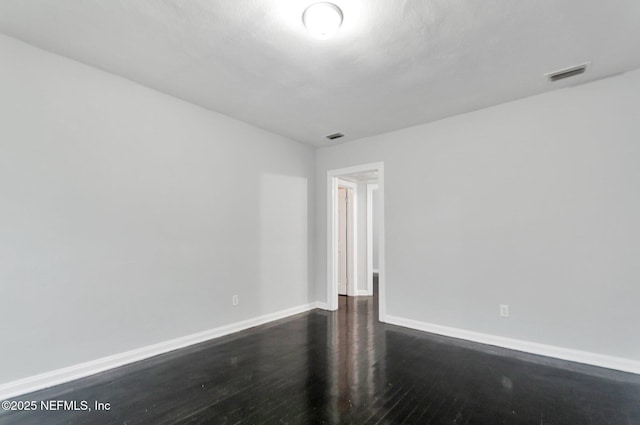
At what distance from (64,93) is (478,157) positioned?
4107 mm

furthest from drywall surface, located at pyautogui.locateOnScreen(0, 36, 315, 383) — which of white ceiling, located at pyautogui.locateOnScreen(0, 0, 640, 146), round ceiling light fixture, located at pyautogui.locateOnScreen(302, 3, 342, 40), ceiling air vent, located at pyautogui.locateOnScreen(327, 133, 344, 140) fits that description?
round ceiling light fixture, located at pyautogui.locateOnScreen(302, 3, 342, 40)

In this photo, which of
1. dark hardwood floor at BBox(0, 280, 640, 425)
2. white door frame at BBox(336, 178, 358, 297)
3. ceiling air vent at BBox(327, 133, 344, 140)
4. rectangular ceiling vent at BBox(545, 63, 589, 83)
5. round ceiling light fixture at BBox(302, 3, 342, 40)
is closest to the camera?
round ceiling light fixture at BBox(302, 3, 342, 40)

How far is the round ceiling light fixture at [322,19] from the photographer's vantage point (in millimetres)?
1852

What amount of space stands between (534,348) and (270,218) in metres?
3.37

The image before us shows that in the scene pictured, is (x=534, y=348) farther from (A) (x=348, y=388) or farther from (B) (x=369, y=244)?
(B) (x=369, y=244)

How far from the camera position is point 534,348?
303 centimetres

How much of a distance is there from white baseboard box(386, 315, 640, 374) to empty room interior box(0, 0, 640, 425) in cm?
2

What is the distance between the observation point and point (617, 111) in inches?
108

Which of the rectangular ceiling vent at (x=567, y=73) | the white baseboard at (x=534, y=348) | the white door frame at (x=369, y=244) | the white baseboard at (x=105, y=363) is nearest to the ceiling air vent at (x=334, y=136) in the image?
the white door frame at (x=369, y=244)

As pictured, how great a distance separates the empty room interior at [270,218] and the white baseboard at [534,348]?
23 mm

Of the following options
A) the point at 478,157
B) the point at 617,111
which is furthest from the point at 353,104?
the point at 617,111

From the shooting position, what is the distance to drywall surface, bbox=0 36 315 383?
227cm

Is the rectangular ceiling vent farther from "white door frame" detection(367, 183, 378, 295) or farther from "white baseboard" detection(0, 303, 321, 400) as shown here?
"white baseboard" detection(0, 303, 321, 400)

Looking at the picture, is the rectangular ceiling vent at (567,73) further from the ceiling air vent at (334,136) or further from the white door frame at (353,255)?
the white door frame at (353,255)
